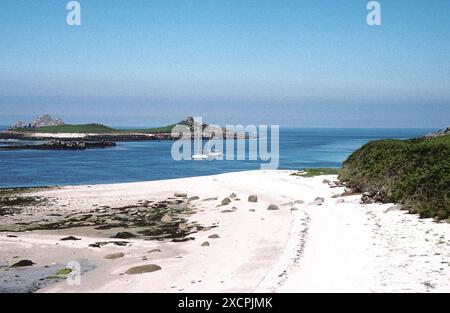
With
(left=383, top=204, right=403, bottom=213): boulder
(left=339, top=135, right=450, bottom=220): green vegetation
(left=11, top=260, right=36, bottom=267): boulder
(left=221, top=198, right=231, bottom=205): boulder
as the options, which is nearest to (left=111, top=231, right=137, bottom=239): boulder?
(left=11, top=260, right=36, bottom=267): boulder

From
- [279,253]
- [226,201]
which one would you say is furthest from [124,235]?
[226,201]

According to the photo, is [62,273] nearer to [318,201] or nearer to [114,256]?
[114,256]

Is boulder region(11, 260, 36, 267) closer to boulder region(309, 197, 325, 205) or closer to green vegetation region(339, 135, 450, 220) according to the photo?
green vegetation region(339, 135, 450, 220)

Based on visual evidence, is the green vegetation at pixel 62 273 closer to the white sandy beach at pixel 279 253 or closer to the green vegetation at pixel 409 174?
the white sandy beach at pixel 279 253

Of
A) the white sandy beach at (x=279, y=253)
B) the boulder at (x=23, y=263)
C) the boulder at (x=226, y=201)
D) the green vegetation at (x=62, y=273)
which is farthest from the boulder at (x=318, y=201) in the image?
the boulder at (x=23, y=263)

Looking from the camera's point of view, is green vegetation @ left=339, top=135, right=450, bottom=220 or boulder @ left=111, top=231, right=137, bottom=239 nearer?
green vegetation @ left=339, top=135, right=450, bottom=220

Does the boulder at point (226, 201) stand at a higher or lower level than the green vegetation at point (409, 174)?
lower
